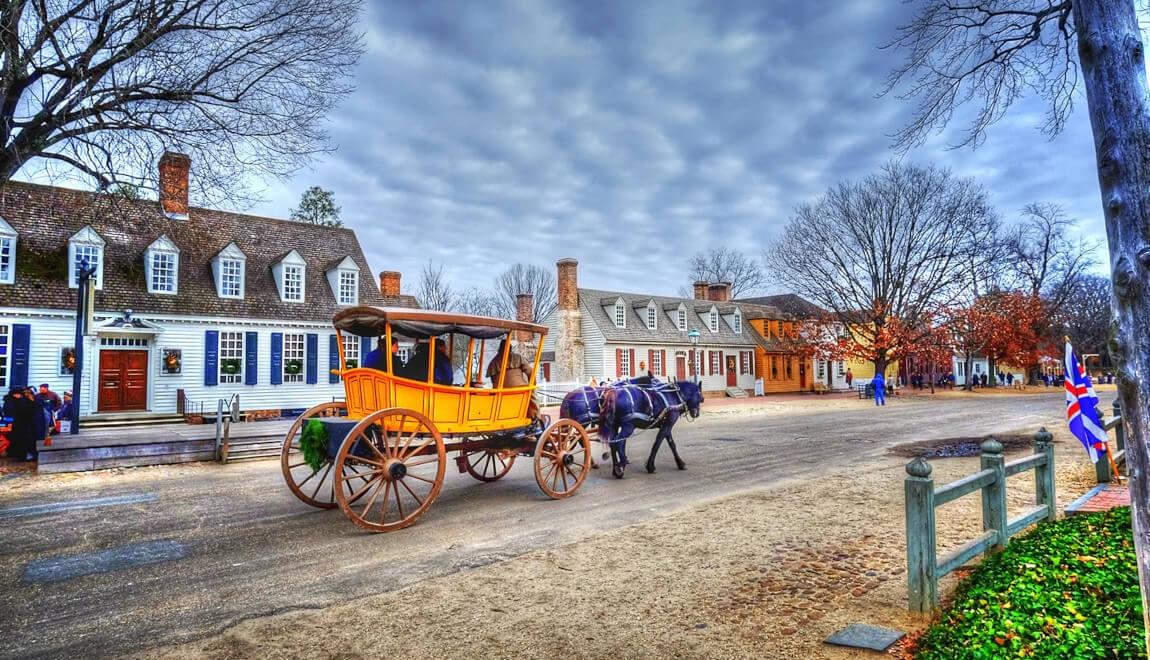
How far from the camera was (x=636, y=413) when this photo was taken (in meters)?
10.3

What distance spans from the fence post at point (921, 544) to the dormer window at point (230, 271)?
22.9 meters

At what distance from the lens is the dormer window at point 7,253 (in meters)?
17.9

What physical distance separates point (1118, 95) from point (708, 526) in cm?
530

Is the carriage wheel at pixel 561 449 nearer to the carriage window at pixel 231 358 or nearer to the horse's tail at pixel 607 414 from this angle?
the horse's tail at pixel 607 414

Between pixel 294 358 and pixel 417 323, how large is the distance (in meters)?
17.1

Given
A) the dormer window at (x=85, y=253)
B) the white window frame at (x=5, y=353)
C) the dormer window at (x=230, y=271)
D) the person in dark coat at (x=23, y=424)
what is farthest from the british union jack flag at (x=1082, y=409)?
the white window frame at (x=5, y=353)

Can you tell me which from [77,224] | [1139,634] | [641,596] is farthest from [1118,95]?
[77,224]

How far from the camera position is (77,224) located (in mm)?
19266

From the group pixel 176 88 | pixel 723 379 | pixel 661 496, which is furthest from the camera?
pixel 723 379

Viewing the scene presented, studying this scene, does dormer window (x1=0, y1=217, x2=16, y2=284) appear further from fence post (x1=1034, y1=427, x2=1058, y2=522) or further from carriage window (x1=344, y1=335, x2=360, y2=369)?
fence post (x1=1034, y1=427, x2=1058, y2=522)

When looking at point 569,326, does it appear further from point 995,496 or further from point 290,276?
point 995,496

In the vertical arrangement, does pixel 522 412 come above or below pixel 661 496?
above

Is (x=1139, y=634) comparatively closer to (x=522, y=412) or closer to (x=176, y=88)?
(x=522, y=412)

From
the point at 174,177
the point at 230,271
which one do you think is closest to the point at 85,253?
the point at 230,271
